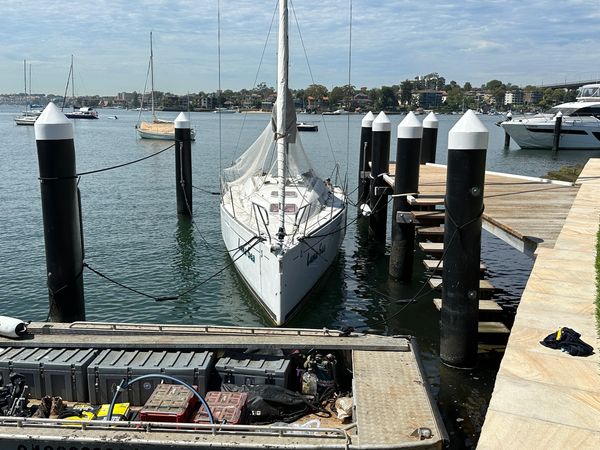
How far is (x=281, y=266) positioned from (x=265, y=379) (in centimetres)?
504

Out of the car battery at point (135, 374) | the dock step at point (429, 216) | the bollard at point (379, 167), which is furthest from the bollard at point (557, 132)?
the car battery at point (135, 374)

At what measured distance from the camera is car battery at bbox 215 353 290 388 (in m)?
7.58

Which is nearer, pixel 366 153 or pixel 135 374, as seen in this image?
pixel 135 374

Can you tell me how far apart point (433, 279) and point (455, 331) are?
9.62 feet

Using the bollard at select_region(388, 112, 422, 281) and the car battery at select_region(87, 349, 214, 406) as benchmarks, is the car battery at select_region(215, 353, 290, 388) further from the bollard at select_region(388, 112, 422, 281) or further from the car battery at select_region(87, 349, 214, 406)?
the bollard at select_region(388, 112, 422, 281)

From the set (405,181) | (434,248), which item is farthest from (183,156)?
(434,248)

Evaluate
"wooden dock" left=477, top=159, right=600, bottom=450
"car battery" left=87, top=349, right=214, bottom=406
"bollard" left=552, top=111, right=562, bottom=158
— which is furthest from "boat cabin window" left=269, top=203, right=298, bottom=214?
"bollard" left=552, top=111, right=562, bottom=158

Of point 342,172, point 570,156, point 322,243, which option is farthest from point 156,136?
point 322,243

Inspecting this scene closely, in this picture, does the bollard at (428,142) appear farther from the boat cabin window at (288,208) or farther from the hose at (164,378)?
the hose at (164,378)

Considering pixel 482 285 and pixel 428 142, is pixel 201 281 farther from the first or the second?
pixel 428 142

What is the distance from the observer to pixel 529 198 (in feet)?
48.0

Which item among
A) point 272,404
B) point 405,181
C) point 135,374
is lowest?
point 272,404

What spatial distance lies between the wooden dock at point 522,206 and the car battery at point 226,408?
5886mm

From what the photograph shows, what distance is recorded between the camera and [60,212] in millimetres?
9539
